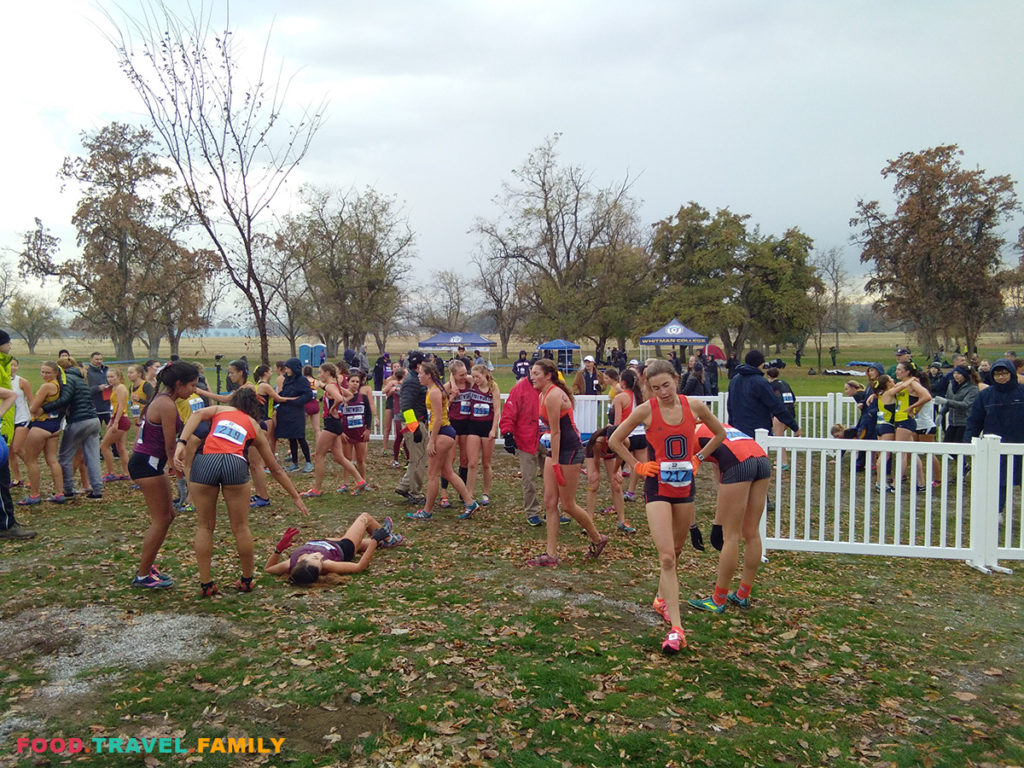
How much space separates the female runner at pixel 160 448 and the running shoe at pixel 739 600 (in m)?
4.53

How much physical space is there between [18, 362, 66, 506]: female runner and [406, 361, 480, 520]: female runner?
4.70 m

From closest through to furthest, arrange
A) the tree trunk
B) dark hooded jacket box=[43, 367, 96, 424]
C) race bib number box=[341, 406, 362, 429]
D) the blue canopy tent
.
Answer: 1. dark hooded jacket box=[43, 367, 96, 424]
2. race bib number box=[341, 406, 362, 429]
3. the tree trunk
4. the blue canopy tent

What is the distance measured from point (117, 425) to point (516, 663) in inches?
320

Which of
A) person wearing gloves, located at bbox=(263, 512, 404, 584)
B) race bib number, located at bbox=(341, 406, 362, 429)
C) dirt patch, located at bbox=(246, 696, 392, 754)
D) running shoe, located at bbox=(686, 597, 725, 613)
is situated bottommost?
running shoe, located at bbox=(686, 597, 725, 613)

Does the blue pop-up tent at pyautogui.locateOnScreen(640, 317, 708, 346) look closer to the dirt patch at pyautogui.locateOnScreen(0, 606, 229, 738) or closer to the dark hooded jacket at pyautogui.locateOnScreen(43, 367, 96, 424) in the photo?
the dark hooded jacket at pyautogui.locateOnScreen(43, 367, 96, 424)

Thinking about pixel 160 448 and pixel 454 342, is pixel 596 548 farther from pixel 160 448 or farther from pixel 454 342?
pixel 454 342

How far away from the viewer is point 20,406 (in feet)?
28.5

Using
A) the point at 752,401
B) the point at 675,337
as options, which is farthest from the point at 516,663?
the point at 675,337

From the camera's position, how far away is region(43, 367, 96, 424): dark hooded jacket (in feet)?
29.0

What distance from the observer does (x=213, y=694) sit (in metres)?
3.94

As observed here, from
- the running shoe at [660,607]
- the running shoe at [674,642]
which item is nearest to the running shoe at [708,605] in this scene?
the running shoe at [660,607]

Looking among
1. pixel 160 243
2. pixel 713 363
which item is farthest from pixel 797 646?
pixel 160 243

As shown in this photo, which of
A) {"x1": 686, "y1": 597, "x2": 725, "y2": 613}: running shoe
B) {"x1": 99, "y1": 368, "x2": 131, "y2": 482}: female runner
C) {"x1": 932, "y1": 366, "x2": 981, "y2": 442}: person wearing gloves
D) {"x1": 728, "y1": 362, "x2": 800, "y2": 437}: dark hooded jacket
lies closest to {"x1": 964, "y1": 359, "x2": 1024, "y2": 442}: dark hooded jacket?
{"x1": 932, "y1": 366, "x2": 981, "y2": 442}: person wearing gloves

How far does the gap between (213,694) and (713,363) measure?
739 inches
